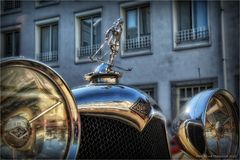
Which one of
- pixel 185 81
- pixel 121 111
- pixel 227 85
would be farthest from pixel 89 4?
pixel 121 111

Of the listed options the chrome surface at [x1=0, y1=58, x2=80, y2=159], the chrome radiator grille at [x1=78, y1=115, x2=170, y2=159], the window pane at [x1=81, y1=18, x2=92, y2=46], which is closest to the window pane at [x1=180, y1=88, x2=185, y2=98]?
the window pane at [x1=81, y1=18, x2=92, y2=46]

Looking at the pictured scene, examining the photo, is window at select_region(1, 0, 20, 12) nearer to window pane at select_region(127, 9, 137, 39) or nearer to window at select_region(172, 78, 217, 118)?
window pane at select_region(127, 9, 137, 39)

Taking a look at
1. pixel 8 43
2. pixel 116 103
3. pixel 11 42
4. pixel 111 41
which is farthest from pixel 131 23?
pixel 116 103

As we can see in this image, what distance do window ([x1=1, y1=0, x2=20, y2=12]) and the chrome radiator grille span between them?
671 inches

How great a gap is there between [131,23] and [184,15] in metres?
1.92

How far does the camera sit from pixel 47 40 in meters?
17.5

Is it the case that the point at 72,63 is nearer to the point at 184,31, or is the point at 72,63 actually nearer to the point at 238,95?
the point at 184,31

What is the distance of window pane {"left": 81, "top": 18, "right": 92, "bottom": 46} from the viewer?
16.5m

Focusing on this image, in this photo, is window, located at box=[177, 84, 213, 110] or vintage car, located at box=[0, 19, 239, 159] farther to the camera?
window, located at box=[177, 84, 213, 110]

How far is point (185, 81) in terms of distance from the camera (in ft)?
46.0

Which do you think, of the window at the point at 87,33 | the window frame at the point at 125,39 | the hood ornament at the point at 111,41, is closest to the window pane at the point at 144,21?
the window frame at the point at 125,39

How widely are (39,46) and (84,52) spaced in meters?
2.27

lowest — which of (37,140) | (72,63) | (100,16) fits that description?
(37,140)

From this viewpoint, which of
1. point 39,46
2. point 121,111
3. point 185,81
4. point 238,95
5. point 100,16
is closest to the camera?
point 121,111
